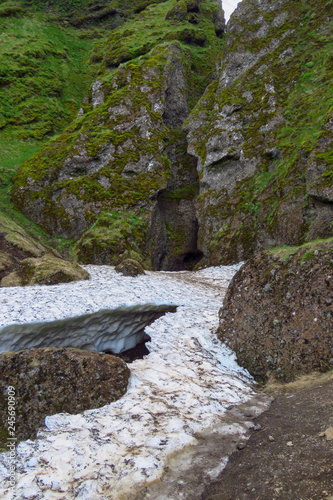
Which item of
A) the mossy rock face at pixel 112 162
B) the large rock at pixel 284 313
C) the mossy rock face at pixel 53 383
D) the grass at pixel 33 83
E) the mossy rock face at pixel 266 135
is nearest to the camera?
the mossy rock face at pixel 53 383

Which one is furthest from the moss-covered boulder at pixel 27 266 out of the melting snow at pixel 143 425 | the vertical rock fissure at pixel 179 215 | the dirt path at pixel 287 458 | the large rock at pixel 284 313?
the vertical rock fissure at pixel 179 215

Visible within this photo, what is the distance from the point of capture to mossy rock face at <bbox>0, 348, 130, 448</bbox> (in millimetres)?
4637

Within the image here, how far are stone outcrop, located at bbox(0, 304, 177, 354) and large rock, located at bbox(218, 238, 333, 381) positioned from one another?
354 cm

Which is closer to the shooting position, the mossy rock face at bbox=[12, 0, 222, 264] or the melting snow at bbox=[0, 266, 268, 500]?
the melting snow at bbox=[0, 266, 268, 500]

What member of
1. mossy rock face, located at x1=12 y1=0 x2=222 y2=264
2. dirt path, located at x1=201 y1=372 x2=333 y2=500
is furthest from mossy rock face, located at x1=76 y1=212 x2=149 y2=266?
dirt path, located at x1=201 y1=372 x2=333 y2=500

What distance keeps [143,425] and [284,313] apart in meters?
3.61

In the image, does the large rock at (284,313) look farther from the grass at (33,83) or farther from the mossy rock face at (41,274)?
the grass at (33,83)

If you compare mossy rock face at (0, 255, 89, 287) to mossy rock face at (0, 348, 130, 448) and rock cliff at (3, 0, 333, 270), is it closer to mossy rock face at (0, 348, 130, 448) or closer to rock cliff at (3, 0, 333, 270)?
rock cliff at (3, 0, 333, 270)

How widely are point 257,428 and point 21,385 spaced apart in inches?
140

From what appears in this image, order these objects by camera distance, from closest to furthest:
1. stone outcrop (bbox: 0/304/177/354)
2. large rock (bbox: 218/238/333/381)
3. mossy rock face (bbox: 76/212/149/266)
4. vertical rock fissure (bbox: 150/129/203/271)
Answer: large rock (bbox: 218/238/333/381), stone outcrop (bbox: 0/304/177/354), mossy rock face (bbox: 76/212/149/266), vertical rock fissure (bbox: 150/129/203/271)

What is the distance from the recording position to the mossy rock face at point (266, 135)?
55.0 feet

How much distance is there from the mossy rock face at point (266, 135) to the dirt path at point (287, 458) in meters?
12.3

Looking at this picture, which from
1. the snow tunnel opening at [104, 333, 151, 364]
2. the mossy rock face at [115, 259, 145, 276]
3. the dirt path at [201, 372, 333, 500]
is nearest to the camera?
the dirt path at [201, 372, 333, 500]

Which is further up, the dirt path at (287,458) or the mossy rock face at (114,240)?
the mossy rock face at (114,240)
